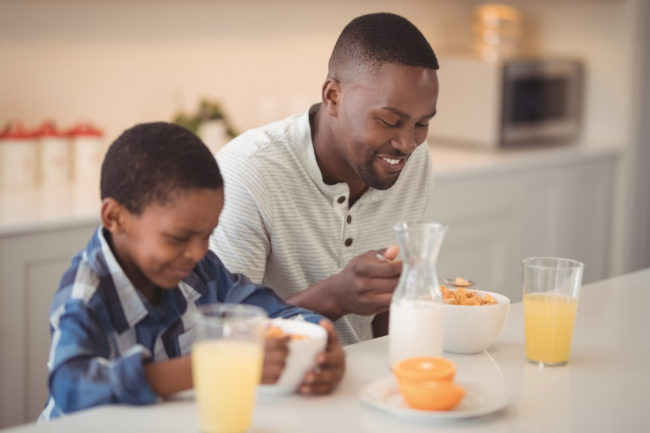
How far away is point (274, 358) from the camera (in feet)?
3.33

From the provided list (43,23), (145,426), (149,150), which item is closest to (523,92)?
(43,23)

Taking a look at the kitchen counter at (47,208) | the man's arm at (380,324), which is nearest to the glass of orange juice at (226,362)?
the man's arm at (380,324)

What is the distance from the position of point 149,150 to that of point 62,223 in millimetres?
1110

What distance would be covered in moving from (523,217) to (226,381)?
272 cm

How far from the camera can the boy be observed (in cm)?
101

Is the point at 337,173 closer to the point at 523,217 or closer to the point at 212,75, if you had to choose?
the point at 212,75

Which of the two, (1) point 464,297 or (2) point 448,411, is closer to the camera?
(2) point 448,411

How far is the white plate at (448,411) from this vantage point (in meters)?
1.00

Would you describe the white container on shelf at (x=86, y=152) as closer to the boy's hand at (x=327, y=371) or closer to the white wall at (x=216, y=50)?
the white wall at (x=216, y=50)

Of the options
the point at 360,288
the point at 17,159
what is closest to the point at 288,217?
the point at 360,288

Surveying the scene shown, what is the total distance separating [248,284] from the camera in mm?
1334

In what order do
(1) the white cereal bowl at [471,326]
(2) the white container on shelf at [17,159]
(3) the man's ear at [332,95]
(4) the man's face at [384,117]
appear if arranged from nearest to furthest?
(1) the white cereal bowl at [471,326] → (4) the man's face at [384,117] → (3) the man's ear at [332,95] → (2) the white container on shelf at [17,159]

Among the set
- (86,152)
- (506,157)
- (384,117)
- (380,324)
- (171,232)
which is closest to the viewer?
(171,232)

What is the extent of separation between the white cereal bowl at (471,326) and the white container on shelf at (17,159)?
1703 millimetres
